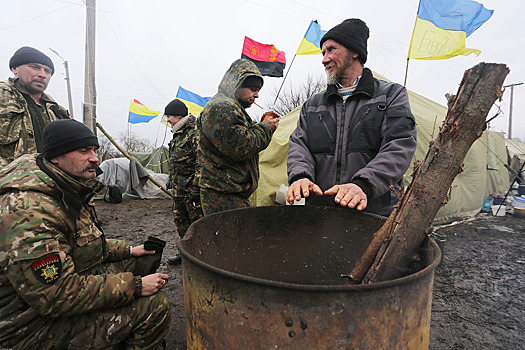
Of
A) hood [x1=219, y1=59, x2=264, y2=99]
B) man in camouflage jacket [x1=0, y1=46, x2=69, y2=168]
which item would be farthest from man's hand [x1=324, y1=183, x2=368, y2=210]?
man in camouflage jacket [x1=0, y1=46, x2=69, y2=168]

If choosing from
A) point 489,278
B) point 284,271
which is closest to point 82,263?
point 284,271

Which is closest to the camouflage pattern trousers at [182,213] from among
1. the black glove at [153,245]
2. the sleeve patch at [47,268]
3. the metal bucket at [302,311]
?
the black glove at [153,245]

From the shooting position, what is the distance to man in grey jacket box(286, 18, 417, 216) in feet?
5.09

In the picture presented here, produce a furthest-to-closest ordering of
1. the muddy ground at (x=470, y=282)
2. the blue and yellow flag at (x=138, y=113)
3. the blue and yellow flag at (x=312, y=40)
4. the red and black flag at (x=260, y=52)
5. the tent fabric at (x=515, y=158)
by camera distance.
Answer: the blue and yellow flag at (x=138, y=113) → the tent fabric at (x=515, y=158) → the blue and yellow flag at (x=312, y=40) → the red and black flag at (x=260, y=52) → the muddy ground at (x=470, y=282)

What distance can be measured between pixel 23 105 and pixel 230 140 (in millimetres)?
2095

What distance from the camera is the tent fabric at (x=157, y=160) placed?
12590 mm

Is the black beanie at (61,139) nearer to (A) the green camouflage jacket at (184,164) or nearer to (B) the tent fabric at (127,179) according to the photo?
(A) the green camouflage jacket at (184,164)

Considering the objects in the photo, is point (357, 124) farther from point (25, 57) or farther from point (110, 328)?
point (25, 57)

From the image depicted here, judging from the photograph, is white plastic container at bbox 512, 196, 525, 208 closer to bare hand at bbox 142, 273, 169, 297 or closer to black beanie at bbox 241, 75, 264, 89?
black beanie at bbox 241, 75, 264, 89

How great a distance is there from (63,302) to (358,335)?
1.35 meters

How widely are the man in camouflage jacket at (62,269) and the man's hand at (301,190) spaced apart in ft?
3.25

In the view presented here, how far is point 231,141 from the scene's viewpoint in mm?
2346

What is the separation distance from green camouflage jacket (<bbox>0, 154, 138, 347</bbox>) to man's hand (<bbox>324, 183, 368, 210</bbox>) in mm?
1240

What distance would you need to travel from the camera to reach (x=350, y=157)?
1.78 m
